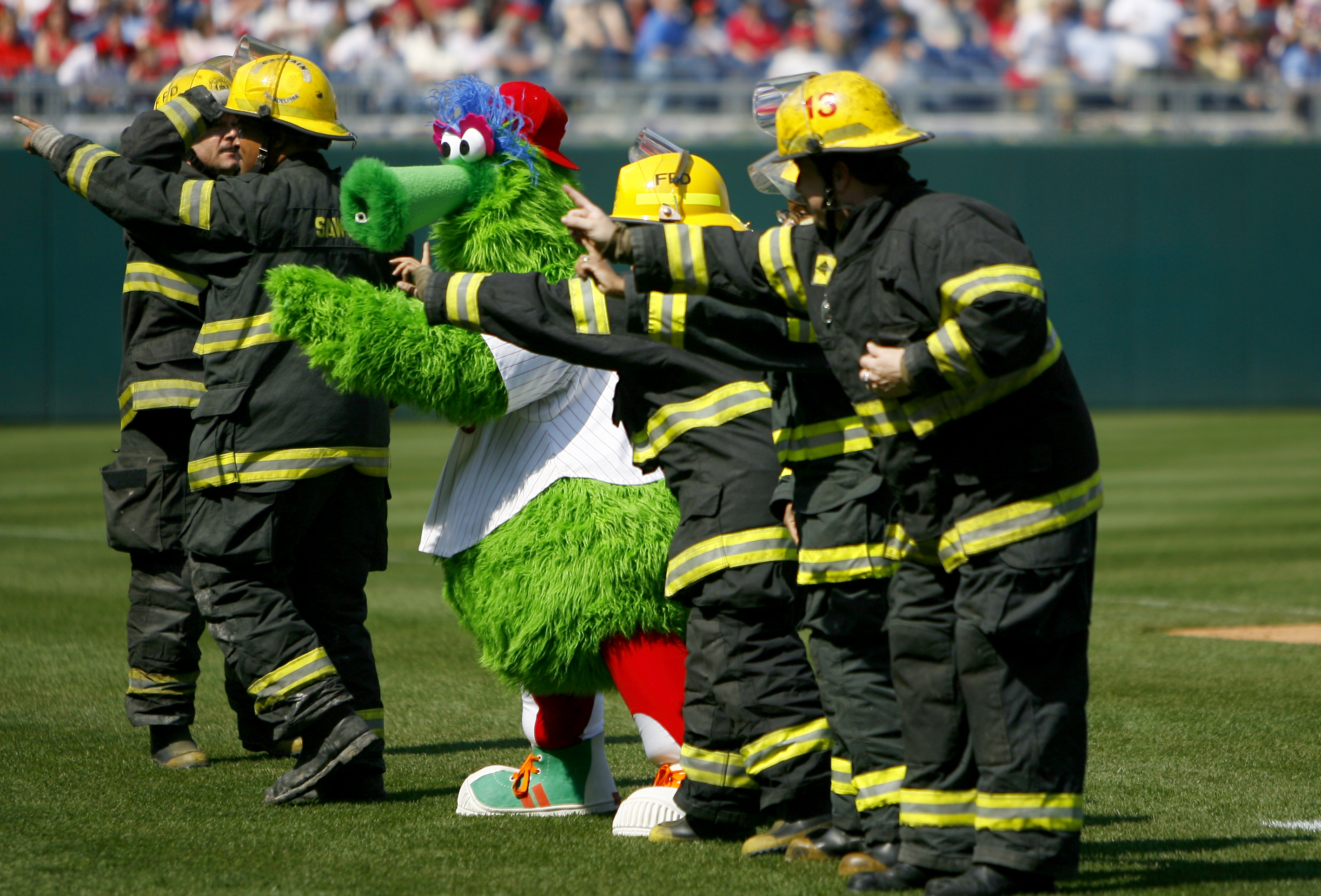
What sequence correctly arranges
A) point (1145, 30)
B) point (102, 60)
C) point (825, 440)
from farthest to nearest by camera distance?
point (1145, 30) → point (102, 60) → point (825, 440)

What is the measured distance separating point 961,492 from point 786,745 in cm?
87

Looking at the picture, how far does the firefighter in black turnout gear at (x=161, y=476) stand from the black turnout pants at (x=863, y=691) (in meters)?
2.45

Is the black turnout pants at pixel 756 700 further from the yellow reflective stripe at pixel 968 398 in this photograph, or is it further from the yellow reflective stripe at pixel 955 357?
the yellow reflective stripe at pixel 955 357

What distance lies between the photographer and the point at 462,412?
4.43 m

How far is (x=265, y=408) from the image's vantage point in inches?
184

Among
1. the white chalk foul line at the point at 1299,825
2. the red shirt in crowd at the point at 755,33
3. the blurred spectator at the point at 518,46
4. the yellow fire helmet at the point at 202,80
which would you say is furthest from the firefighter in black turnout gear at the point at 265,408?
the red shirt in crowd at the point at 755,33

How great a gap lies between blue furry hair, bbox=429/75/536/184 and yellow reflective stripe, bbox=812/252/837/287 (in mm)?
1261

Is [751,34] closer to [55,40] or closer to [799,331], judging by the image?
[55,40]

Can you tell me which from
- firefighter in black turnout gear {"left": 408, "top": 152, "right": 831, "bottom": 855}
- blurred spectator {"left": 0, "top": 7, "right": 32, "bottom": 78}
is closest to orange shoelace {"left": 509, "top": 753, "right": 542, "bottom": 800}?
firefighter in black turnout gear {"left": 408, "top": 152, "right": 831, "bottom": 855}

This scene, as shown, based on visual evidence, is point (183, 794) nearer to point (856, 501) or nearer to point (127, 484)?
point (127, 484)

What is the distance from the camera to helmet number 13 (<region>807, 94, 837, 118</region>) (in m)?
3.59

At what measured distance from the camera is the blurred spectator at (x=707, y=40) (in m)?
20.4

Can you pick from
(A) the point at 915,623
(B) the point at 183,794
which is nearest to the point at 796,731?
(A) the point at 915,623

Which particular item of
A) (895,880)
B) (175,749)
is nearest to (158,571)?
(175,749)
